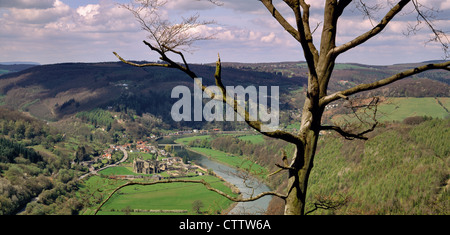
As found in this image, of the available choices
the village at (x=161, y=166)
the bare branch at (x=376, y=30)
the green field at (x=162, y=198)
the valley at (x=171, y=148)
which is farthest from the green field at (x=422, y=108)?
the bare branch at (x=376, y=30)

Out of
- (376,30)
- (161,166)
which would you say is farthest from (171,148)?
(376,30)

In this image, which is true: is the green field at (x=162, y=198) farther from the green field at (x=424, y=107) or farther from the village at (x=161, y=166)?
the green field at (x=424, y=107)

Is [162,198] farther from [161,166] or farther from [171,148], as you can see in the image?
[171,148]

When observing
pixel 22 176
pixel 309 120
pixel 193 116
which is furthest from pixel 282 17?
pixel 193 116

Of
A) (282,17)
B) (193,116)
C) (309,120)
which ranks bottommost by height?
(193,116)

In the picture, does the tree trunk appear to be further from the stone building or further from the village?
the stone building

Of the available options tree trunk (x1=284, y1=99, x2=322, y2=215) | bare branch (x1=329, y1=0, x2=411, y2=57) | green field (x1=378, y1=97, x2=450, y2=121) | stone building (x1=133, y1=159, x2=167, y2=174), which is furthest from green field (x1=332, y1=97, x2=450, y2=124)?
tree trunk (x1=284, y1=99, x2=322, y2=215)

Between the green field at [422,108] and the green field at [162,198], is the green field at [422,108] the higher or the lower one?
the higher one
